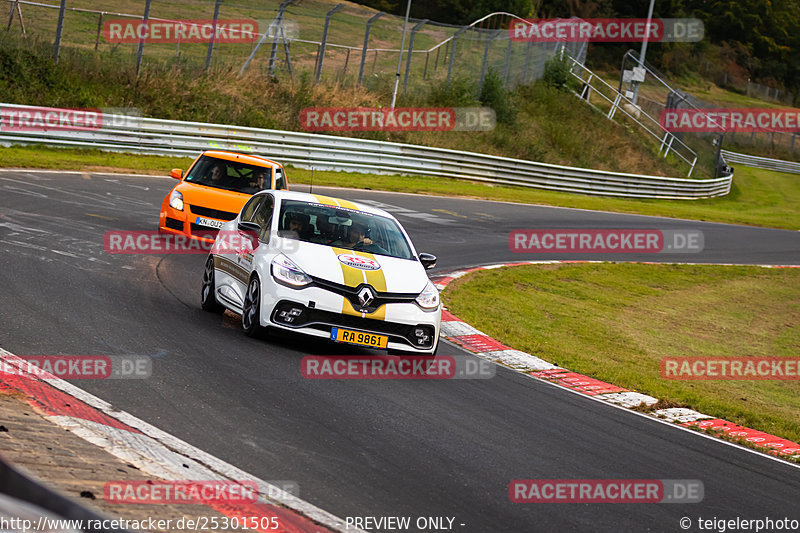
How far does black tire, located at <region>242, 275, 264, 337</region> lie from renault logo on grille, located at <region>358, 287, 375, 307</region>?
38.5 inches

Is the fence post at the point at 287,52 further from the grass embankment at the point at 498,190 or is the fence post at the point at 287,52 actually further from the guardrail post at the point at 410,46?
the grass embankment at the point at 498,190

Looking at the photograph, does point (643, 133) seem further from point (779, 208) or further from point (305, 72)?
point (305, 72)

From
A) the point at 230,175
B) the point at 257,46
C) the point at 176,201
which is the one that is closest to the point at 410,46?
the point at 257,46

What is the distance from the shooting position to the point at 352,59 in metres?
34.5

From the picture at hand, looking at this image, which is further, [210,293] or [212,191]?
[212,191]

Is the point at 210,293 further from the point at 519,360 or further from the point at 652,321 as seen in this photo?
the point at 652,321

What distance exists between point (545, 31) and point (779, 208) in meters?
13.9

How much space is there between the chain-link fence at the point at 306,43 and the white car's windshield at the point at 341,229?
1887cm

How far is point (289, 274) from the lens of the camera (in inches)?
357

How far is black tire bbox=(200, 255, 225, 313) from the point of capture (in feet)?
34.4

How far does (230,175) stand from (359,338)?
7.21 m

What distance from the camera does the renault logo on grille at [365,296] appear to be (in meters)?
8.97

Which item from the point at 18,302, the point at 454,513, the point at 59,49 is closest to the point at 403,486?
the point at 454,513

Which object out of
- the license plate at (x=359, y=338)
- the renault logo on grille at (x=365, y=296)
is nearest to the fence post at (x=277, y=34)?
the renault logo on grille at (x=365, y=296)
